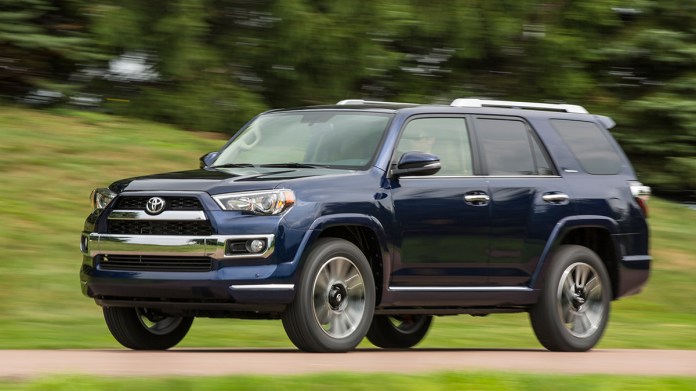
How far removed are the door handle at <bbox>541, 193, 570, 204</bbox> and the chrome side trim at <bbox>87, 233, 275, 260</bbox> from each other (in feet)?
9.31

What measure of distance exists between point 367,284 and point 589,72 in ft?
50.8

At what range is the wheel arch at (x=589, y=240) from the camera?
11234 mm

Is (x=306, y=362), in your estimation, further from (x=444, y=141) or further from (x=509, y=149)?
(x=509, y=149)

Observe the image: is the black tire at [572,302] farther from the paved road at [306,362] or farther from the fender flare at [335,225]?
the fender flare at [335,225]

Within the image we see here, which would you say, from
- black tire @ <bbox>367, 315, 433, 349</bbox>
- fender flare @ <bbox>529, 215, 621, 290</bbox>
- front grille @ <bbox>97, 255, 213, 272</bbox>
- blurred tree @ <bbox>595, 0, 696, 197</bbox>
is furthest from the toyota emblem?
blurred tree @ <bbox>595, 0, 696, 197</bbox>

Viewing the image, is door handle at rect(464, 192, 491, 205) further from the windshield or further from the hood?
the hood

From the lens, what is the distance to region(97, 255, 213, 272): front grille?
364 inches

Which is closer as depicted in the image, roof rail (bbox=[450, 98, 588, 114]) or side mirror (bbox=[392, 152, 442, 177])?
side mirror (bbox=[392, 152, 442, 177])

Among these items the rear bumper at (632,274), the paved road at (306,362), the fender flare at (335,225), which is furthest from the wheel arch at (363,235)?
the rear bumper at (632,274)

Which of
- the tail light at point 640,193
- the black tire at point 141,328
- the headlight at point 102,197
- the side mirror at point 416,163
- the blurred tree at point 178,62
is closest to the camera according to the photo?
the headlight at point 102,197

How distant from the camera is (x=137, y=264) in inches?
374

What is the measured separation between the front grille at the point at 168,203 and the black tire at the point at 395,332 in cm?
342

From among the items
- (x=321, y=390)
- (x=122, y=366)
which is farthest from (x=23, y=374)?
(x=321, y=390)

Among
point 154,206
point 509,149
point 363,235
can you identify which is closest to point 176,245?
Result: point 154,206
